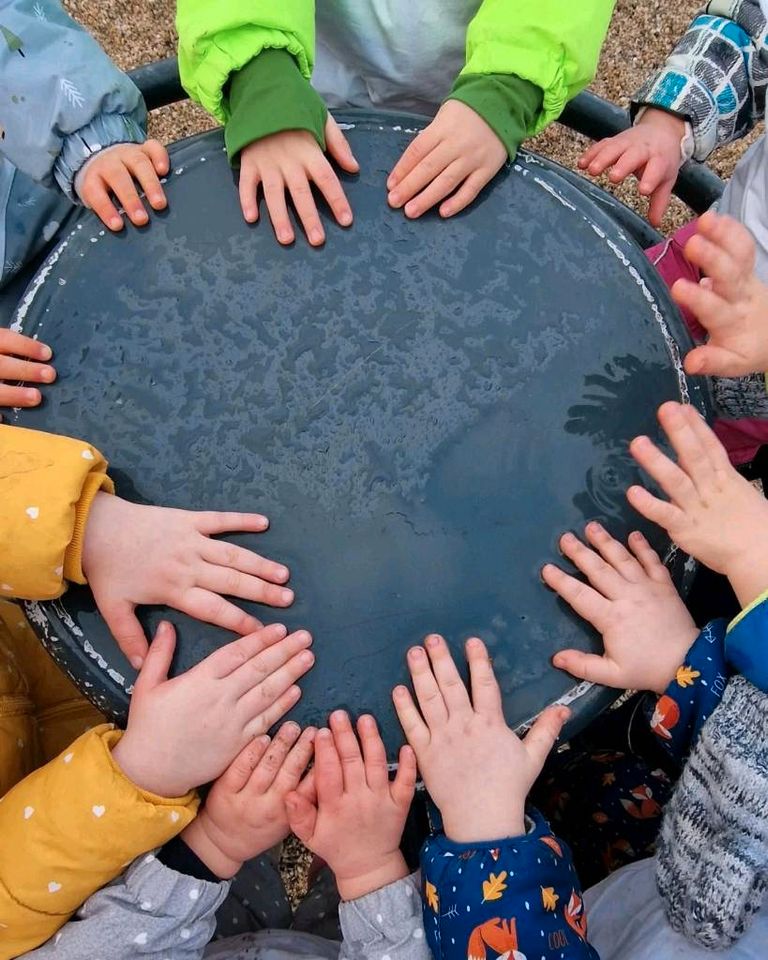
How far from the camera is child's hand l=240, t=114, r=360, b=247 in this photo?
71 cm

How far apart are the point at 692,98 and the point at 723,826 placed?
0.76 meters

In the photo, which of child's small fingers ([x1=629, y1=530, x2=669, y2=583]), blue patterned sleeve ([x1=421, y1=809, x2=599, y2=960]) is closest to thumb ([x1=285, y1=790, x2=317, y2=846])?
blue patterned sleeve ([x1=421, y1=809, x2=599, y2=960])

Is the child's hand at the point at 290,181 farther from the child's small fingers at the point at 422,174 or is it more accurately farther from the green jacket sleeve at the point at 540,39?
the green jacket sleeve at the point at 540,39

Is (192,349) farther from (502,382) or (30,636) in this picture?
(30,636)

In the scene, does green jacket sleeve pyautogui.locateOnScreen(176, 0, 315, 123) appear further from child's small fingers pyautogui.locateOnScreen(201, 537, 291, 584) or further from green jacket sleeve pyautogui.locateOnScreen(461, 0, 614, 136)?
child's small fingers pyautogui.locateOnScreen(201, 537, 291, 584)

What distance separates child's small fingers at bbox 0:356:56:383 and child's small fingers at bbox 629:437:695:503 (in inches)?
19.1

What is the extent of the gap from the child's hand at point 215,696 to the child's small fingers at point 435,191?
14.5 inches

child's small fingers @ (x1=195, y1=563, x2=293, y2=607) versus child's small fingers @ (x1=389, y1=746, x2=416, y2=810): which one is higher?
child's small fingers @ (x1=195, y1=563, x2=293, y2=607)

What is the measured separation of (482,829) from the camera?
26.5 inches

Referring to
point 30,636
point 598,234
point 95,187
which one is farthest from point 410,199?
point 30,636

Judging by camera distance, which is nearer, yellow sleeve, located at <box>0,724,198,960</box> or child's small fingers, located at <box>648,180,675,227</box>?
yellow sleeve, located at <box>0,724,198,960</box>

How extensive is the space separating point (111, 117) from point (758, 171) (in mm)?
698

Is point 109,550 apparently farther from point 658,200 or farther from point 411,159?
point 658,200

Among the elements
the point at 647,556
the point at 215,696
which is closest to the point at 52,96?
the point at 215,696
